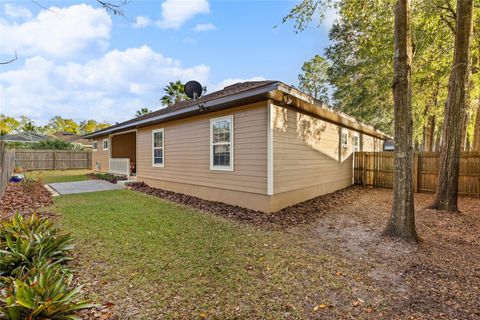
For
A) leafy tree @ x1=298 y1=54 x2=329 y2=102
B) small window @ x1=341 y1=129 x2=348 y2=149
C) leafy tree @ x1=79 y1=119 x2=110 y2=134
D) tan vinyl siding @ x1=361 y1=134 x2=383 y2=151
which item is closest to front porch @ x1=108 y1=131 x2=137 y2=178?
small window @ x1=341 y1=129 x2=348 y2=149

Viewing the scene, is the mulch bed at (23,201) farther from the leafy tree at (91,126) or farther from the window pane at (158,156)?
the leafy tree at (91,126)

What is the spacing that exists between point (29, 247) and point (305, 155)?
663cm

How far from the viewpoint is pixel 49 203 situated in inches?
273

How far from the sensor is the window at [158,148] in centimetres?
980

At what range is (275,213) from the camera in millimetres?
6121

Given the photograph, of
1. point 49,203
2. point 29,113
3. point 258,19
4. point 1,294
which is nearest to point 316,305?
point 1,294

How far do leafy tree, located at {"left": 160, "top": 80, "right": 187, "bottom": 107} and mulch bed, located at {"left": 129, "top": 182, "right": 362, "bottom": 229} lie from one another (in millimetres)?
16019

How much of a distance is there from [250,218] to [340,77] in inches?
542

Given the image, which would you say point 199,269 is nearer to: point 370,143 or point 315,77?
point 370,143

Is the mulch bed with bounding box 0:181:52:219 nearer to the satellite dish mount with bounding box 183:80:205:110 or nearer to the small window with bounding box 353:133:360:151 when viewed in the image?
the satellite dish mount with bounding box 183:80:205:110

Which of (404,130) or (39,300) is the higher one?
(404,130)

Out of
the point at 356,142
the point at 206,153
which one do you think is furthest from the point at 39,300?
the point at 356,142

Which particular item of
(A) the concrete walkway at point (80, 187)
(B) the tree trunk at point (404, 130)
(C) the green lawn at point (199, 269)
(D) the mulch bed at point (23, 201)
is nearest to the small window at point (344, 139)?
(B) the tree trunk at point (404, 130)

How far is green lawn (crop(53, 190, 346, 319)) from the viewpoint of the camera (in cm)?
246
